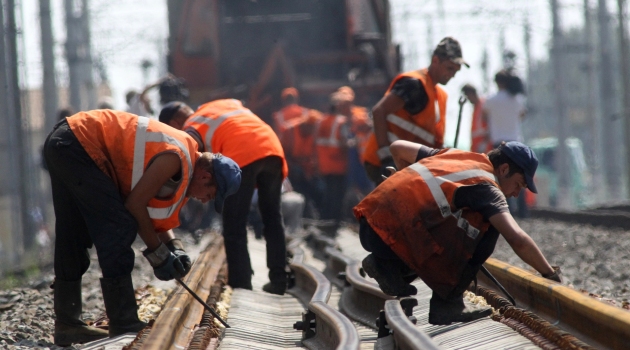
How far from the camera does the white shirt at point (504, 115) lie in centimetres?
1178

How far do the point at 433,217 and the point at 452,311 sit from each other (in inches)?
20.7

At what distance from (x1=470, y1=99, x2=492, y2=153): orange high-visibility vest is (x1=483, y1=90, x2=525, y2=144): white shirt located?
46cm

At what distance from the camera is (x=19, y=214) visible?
53.1 ft

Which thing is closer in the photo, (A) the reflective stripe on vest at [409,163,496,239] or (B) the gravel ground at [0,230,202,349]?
(A) the reflective stripe on vest at [409,163,496,239]

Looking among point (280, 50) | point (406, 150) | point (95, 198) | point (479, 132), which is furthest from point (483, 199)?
point (280, 50)

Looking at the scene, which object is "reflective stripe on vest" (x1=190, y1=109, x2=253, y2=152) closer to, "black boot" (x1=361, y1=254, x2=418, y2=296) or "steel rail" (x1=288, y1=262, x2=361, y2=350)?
"steel rail" (x1=288, y1=262, x2=361, y2=350)

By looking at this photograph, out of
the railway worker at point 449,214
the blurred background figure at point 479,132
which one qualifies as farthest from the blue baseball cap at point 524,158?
the blurred background figure at point 479,132

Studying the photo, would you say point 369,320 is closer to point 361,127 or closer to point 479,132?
point 479,132

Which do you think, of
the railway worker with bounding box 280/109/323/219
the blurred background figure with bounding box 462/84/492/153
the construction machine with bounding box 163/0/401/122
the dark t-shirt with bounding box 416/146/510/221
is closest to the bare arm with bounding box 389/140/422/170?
the dark t-shirt with bounding box 416/146/510/221

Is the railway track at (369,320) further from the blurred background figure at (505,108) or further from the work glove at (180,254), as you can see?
the blurred background figure at (505,108)

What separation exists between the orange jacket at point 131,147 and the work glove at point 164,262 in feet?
0.58

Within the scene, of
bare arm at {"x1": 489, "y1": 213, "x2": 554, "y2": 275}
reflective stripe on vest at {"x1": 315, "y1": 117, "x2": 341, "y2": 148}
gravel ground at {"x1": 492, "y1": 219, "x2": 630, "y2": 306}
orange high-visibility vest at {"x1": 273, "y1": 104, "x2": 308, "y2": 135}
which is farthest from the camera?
orange high-visibility vest at {"x1": 273, "y1": 104, "x2": 308, "y2": 135}

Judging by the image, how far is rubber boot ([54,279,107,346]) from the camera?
532 centimetres

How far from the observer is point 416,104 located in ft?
23.6
